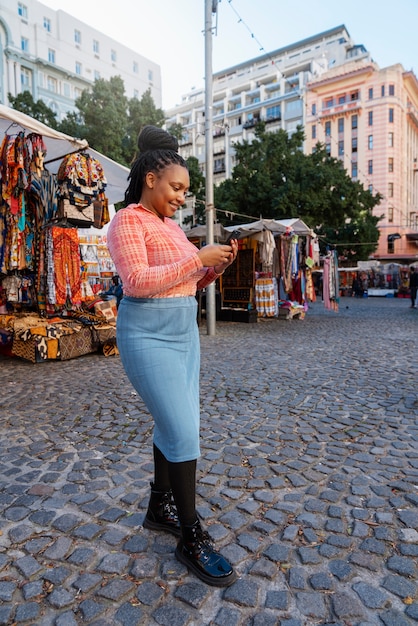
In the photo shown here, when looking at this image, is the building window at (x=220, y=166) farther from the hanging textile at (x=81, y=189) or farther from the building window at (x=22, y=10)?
the hanging textile at (x=81, y=189)

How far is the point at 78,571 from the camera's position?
6.50 ft

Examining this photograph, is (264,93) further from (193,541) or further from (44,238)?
(193,541)

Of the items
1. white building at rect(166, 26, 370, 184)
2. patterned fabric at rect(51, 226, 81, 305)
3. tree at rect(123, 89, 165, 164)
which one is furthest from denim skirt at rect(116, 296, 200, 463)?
white building at rect(166, 26, 370, 184)

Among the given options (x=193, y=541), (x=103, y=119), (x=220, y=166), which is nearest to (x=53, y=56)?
(x=220, y=166)

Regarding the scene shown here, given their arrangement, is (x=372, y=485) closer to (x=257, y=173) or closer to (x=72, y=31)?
(x=257, y=173)

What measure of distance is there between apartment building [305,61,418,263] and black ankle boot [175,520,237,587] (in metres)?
50.0

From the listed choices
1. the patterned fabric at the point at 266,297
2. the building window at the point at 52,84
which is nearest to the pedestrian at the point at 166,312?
the patterned fabric at the point at 266,297

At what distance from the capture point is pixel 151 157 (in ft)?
6.26

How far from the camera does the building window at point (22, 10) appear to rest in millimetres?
42219

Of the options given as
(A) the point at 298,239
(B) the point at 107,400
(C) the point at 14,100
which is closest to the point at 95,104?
(C) the point at 14,100

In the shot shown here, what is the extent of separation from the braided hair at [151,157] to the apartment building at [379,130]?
163ft

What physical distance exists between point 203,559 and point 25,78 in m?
51.6

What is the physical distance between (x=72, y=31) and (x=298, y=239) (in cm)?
4854

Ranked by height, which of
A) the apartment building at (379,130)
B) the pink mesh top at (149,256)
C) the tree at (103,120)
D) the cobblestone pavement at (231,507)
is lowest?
the cobblestone pavement at (231,507)
